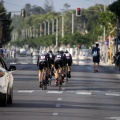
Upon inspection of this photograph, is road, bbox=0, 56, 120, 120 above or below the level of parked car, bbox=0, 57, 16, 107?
below

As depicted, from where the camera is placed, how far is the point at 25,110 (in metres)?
22.5

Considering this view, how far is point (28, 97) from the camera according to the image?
1126 inches

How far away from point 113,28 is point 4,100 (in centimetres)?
7542

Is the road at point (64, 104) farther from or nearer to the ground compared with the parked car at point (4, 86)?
nearer to the ground

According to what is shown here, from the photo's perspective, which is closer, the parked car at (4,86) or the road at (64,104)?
the road at (64,104)

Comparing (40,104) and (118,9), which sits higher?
(118,9)

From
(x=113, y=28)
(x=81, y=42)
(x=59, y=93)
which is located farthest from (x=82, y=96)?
(x=81, y=42)

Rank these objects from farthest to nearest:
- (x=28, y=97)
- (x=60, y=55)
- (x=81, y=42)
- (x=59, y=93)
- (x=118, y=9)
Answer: (x=81, y=42) < (x=118, y=9) < (x=60, y=55) < (x=59, y=93) < (x=28, y=97)

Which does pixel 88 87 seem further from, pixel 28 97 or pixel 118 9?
pixel 118 9

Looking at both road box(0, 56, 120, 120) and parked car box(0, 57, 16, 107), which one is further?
parked car box(0, 57, 16, 107)

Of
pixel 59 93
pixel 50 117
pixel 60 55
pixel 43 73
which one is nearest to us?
pixel 50 117

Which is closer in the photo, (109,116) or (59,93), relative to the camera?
(109,116)

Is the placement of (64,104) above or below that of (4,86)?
below

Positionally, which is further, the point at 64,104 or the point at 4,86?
the point at 64,104
